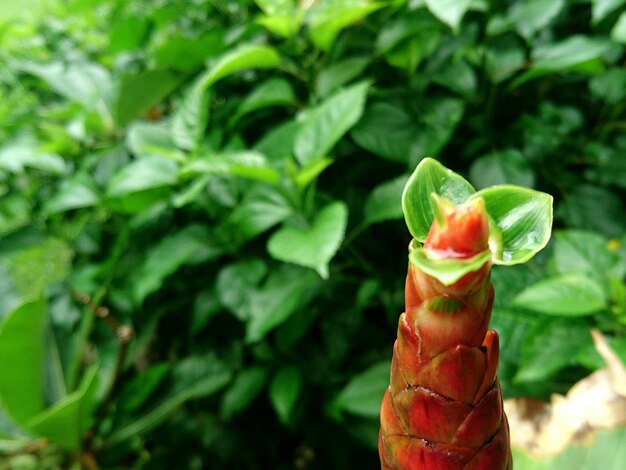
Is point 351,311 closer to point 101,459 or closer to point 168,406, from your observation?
point 168,406

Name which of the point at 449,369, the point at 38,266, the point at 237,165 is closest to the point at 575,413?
the point at 449,369

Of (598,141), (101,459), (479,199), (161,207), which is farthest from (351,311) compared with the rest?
(479,199)

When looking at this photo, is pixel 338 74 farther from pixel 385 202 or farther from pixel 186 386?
pixel 186 386

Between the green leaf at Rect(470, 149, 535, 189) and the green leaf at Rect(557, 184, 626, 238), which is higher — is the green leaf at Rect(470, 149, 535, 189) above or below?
above

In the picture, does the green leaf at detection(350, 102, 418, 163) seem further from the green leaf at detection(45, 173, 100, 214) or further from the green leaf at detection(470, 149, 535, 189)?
the green leaf at detection(45, 173, 100, 214)

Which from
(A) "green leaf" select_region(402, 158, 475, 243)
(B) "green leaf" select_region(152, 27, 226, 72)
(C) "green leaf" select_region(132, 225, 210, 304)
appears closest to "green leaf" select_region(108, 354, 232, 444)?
(C) "green leaf" select_region(132, 225, 210, 304)

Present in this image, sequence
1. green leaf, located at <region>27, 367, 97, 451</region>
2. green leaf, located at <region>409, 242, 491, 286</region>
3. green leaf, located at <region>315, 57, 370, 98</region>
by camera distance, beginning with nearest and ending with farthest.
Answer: green leaf, located at <region>409, 242, 491, 286</region>, green leaf, located at <region>315, 57, 370, 98</region>, green leaf, located at <region>27, 367, 97, 451</region>

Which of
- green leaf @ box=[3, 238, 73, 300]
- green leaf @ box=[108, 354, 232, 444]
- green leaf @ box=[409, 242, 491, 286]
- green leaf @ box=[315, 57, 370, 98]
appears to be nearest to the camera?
green leaf @ box=[409, 242, 491, 286]
